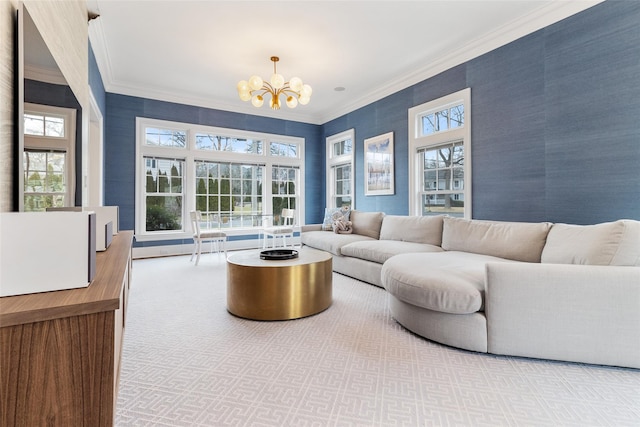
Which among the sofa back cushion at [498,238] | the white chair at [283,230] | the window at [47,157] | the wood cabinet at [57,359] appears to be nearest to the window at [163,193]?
the white chair at [283,230]

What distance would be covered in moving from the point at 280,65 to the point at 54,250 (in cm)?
419

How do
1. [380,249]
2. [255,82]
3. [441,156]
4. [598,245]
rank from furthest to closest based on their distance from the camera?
1. [441,156]
2. [255,82]
3. [380,249]
4. [598,245]

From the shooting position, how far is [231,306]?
2.75m

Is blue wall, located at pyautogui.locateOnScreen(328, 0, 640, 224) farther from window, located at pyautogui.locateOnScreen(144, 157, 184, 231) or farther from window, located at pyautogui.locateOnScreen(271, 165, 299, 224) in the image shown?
window, located at pyautogui.locateOnScreen(144, 157, 184, 231)

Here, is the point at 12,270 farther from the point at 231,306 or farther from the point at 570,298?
the point at 570,298

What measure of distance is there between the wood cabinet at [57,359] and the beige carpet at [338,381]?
0.74 m

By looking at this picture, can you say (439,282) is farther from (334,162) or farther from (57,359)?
(334,162)

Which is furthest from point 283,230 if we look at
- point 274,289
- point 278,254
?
point 274,289

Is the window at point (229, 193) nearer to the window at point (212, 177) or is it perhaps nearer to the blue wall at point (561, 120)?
the window at point (212, 177)

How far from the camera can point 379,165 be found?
5.50 m

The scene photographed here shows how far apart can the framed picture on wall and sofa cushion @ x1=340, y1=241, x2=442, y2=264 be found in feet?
5.13

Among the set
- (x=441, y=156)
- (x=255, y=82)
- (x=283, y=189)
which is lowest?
(x=283, y=189)

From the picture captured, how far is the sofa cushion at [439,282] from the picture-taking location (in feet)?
6.68

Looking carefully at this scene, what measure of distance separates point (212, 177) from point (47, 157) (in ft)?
15.8
